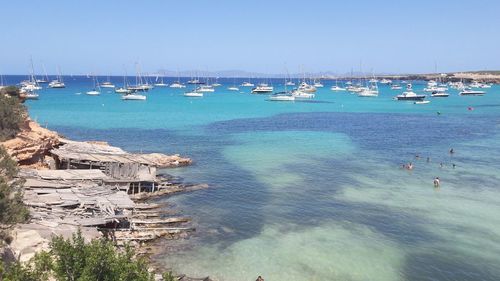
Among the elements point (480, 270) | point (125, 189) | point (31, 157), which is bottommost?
point (480, 270)

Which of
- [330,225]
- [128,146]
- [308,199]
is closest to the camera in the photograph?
[330,225]

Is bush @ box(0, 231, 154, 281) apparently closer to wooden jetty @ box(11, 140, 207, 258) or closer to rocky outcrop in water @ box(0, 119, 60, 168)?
wooden jetty @ box(11, 140, 207, 258)

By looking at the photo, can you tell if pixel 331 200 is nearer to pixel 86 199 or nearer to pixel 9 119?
pixel 86 199

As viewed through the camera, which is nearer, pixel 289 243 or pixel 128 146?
pixel 289 243

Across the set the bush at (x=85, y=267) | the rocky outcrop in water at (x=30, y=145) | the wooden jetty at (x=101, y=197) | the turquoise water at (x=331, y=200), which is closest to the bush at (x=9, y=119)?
the rocky outcrop in water at (x=30, y=145)

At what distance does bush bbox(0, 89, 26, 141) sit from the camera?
126 feet

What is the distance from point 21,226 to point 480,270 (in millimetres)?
25187

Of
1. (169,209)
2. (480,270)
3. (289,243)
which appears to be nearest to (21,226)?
(169,209)

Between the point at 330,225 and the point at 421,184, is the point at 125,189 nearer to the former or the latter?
the point at 330,225

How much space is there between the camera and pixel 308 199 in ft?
126

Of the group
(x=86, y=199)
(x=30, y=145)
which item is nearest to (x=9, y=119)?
(x=30, y=145)

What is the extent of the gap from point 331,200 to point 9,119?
28565mm

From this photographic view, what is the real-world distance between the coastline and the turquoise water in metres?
2.10

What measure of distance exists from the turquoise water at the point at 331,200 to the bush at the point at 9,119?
1512cm
